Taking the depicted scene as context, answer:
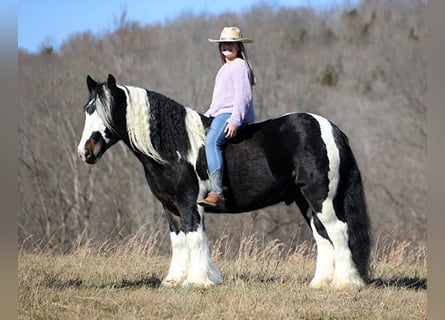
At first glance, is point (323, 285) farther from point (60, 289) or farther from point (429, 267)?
point (429, 267)

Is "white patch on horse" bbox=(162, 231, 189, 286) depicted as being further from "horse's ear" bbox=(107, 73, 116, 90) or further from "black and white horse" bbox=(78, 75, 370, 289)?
"horse's ear" bbox=(107, 73, 116, 90)

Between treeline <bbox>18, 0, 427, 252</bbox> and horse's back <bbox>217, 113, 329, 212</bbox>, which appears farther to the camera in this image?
treeline <bbox>18, 0, 427, 252</bbox>

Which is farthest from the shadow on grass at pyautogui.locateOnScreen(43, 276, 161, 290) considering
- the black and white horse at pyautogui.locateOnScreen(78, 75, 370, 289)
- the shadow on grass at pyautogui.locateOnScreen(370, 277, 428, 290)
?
the shadow on grass at pyautogui.locateOnScreen(370, 277, 428, 290)

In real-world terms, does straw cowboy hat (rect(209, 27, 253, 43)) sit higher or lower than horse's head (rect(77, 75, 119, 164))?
higher

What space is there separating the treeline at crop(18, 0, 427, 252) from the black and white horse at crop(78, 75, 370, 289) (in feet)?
37.2

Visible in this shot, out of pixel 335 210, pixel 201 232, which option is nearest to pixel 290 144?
pixel 335 210

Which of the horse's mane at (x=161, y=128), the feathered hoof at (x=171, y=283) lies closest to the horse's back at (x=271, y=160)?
the horse's mane at (x=161, y=128)

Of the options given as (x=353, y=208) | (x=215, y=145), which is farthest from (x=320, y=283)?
(x=215, y=145)

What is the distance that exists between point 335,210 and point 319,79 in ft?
116

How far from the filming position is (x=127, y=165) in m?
27.2

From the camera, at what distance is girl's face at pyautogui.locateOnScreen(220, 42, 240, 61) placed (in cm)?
680

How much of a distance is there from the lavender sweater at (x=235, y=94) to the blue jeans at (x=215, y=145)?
0.37ft

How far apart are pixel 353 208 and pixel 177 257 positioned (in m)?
1.86

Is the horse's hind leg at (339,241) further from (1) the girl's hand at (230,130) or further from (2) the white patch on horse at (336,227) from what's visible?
(1) the girl's hand at (230,130)
